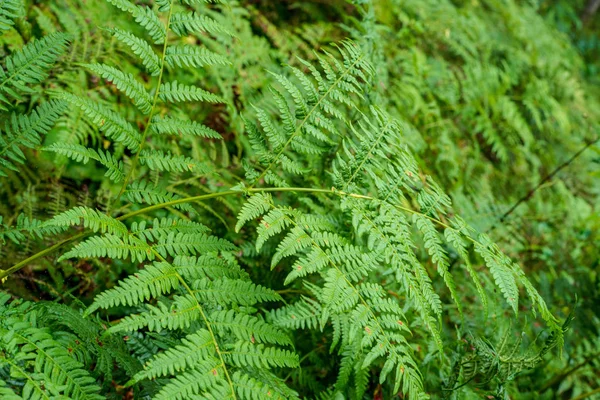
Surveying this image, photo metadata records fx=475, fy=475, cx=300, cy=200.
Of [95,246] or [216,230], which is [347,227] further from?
[95,246]

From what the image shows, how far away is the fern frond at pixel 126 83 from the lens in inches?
66.9

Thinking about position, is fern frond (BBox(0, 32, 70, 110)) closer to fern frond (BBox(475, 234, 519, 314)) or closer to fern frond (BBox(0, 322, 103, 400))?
fern frond (BBox(0, 322, 103, 400))

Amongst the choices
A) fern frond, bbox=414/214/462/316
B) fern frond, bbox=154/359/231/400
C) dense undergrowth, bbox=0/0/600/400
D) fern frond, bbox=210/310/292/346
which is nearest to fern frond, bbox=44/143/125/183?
dense undergrowth, bbox=0/0/600/400

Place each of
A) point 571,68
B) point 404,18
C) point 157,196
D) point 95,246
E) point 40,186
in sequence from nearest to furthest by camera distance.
Result: point 95,246 < point 157,196 < point 40,186 < point 404,18 < point 571,68

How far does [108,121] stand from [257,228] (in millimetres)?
685

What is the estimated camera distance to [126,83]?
69.0 inches

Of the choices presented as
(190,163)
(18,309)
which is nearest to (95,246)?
(18,309)

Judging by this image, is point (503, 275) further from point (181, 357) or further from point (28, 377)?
point (28, 377)

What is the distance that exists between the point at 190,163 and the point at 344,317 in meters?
0.91

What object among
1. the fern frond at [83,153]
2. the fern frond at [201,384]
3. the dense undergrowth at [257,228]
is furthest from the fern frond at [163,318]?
the fern frond at [83,153]

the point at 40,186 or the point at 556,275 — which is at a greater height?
the point at 556,275

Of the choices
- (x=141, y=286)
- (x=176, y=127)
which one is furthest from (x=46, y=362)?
(x=176, y=127)

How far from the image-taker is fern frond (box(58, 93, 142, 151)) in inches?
66.1

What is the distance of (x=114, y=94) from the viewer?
2865mm
